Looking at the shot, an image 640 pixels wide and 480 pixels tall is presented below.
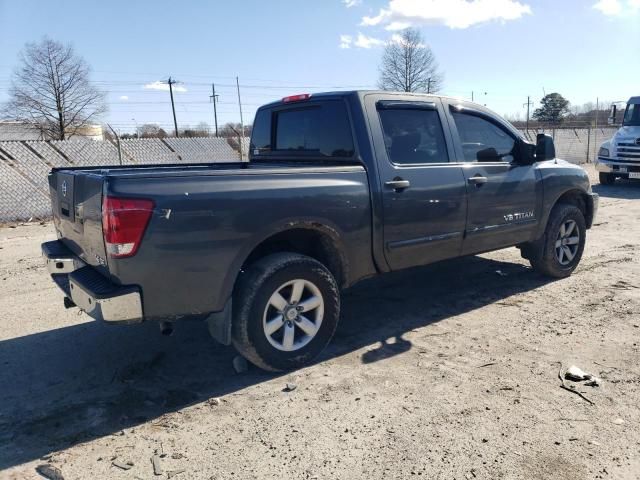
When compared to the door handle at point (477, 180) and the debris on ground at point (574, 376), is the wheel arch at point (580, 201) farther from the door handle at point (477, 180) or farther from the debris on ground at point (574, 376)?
the debris on ground at point (574, 376)

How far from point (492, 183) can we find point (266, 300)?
259cm

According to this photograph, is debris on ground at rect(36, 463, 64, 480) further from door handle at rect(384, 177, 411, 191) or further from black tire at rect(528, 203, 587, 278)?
black tire at rect(528, 203, 587, 278)

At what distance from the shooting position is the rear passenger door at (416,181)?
415 centimetres

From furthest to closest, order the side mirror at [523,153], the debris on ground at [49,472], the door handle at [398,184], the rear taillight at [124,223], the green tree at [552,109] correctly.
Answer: the green tree at [552,109] → the side mirror at [523,153] → the door handle at [398,184] → the rear taillight at [124,223] → the debris on ground at [49,472]

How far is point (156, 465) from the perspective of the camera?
8.86 ft

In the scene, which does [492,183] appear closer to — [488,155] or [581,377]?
[488,155]

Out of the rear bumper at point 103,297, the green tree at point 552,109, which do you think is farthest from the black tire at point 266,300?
the green tree at point 552,109

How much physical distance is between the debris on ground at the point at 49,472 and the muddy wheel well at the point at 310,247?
5.57 feet

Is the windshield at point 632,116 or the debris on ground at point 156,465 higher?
the windshield at point 632,116

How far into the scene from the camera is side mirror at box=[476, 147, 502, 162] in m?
4.92

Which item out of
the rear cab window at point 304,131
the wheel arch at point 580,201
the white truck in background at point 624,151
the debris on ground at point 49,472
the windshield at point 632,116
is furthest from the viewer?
the windshield at point 632,116

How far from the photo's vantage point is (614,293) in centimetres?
532

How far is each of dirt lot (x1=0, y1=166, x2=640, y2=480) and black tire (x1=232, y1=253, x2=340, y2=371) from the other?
0.15 metres

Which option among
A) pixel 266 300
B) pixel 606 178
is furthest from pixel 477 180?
pixel 606 178
